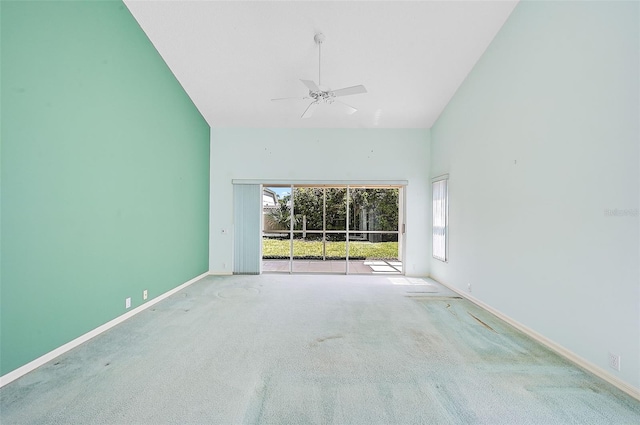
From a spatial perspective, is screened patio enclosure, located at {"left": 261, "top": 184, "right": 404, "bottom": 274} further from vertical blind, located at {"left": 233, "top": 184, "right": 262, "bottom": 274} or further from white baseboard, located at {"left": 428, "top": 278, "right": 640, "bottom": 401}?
white baseboard, located at {"left": 428, "top": 278, "right": 640, "bottom": 401}

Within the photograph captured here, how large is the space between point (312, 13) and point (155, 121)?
283 centimetres

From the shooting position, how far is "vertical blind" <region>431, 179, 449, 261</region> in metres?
5.21

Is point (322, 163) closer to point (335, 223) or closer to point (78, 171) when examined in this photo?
point (335, 223)

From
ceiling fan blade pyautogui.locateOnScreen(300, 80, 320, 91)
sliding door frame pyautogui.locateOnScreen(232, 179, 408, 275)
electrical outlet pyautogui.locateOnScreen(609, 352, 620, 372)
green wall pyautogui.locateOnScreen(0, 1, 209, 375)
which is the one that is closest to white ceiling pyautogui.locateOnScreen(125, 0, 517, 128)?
green wall pyautogui.locateOnScreen(0, 1, 209, 375)

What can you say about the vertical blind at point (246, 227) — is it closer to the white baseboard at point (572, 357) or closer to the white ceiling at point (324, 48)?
the white ceiling at point (324, 48)

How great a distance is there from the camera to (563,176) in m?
2.63

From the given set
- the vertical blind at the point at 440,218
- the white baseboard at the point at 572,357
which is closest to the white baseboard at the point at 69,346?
the white baseboard at the point at 572,357

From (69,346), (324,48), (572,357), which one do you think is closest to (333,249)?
(324,48)

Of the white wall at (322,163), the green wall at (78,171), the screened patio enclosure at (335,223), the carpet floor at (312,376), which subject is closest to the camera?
the carpet floor at (312,376)

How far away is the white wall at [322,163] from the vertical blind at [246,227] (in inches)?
5.3

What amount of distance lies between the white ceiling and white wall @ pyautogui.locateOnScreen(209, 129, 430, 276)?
64 centimetres

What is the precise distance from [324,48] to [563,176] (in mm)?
3476

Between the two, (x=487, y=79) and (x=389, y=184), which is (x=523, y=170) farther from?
(x=389, y=184)

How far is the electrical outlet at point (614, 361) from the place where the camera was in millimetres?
2120
